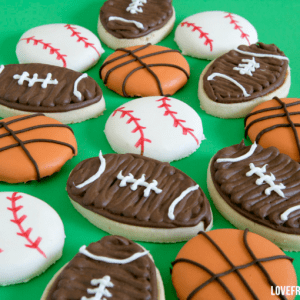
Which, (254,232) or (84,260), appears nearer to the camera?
(84,260)

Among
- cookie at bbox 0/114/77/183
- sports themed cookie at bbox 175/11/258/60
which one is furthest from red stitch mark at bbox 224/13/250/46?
cookie at bbox 0/114/77/183

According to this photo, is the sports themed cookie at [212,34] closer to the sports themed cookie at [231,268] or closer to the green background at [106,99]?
the green background at [106,99]

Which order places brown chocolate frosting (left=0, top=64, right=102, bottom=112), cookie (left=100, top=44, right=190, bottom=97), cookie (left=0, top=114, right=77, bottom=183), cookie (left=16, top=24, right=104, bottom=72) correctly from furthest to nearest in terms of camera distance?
cookie (left=16, top=24, right=104, bottom=72) < cookie (left=100, top=44, right=190, bottom=97) < brown chocolate frosting (left=0, top=64, right=102, bottom=112) < cookie (left=0, top=114, right=77, bottom=183)

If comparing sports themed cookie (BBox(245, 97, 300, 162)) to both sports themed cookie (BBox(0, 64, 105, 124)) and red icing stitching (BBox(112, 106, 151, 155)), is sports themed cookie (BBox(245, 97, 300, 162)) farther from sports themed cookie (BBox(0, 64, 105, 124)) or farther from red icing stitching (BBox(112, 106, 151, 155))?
sports themed cookie (BBox(0, 64, 105, 124))

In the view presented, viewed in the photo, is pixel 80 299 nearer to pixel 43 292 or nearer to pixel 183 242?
pixel 43 292

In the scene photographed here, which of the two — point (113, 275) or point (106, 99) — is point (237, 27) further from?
point (113, 275)

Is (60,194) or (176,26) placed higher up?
(176,26)

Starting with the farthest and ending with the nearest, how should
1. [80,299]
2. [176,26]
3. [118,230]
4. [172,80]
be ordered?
[176,26] → [172,80] → [118,230] → [80,299]

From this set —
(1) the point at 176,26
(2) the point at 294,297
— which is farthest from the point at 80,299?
(1) the point at 176,26
